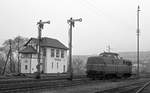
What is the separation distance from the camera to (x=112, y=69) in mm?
33594

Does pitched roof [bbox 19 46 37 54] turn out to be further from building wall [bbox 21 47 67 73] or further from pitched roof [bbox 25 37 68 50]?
pitched roof [bbox 25 37 68 50]

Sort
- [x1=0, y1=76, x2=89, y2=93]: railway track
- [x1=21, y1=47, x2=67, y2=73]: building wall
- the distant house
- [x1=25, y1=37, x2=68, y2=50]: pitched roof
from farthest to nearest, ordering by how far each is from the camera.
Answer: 1. [x1=25, y1=37, x2=68, y2=50]: pitched roof
2. the distant house
3. [x1=21, y1=47, x2=67, y2=73]: building wall
4. [x1=0, y1=76, x2=89, y2=93]: railway track

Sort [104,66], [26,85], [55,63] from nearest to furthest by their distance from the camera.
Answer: [26,85] → [104,66] → [55,63]

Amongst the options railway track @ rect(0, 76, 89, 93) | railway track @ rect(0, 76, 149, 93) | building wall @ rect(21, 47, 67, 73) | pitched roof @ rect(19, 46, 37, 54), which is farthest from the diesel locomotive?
pitched roof @ rect(19, 46, 37, 54)

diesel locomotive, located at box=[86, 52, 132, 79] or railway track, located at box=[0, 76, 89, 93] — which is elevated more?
diesel locomotive, located at box=[86, 52, 132, 79]

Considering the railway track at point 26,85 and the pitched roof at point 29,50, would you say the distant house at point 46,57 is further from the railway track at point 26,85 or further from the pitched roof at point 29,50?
the railway track at point 26,85

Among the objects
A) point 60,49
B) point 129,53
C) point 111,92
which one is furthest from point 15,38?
point 111,92

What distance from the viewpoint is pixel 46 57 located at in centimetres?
7631

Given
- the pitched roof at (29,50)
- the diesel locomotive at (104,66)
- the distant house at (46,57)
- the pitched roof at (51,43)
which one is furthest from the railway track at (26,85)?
the pitched roof at (29,50)

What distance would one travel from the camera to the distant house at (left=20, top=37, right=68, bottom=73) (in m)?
76.1

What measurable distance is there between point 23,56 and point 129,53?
57011mm

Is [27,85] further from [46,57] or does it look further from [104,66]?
[46,57]

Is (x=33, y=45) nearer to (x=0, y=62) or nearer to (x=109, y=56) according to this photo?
(x=0, y=62)

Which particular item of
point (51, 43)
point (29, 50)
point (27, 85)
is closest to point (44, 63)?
point (29, 50)
